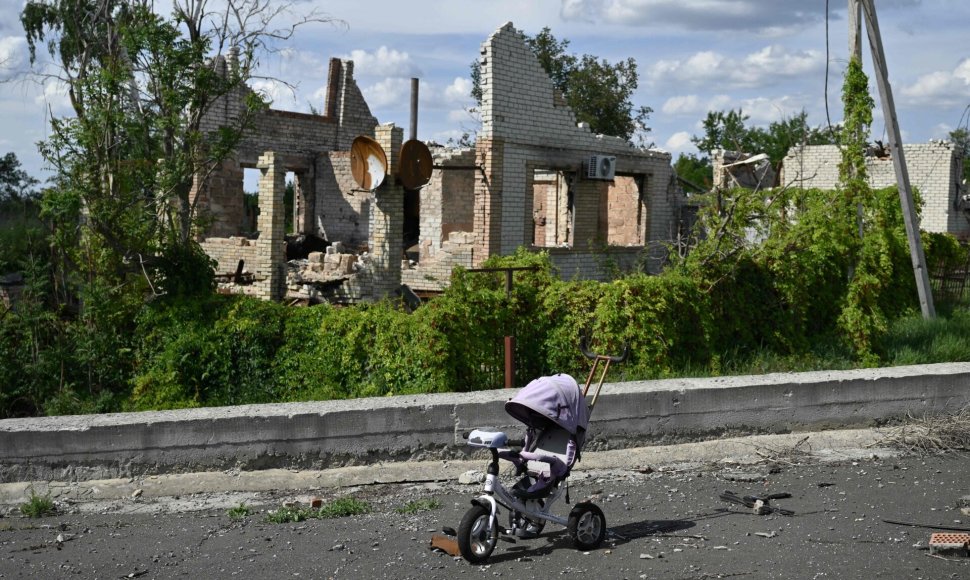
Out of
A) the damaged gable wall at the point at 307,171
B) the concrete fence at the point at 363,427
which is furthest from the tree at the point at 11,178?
the concrete fence at the point at 363,427

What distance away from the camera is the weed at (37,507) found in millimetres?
6742

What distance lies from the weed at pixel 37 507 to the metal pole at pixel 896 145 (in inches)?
385

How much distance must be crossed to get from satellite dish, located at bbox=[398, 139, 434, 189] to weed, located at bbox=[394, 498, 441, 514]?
9678mm

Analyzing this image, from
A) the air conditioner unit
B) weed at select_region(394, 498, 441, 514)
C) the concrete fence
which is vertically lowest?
weed at select_region(394, 498, 441, 514)

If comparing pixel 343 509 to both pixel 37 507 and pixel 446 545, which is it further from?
pixel 37 507

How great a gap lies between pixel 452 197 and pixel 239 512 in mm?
15679

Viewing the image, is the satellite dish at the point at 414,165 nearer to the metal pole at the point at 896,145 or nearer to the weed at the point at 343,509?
the metal pole at the point at 896,145

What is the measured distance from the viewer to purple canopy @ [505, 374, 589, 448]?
583cm

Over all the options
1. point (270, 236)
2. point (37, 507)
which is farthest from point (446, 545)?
point (270, 236)

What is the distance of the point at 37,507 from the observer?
22.2 feet

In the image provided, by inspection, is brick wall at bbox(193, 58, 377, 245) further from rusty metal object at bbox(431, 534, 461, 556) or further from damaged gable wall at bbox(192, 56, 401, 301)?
rusty metal object at bbox(431, 534, 461, 556)

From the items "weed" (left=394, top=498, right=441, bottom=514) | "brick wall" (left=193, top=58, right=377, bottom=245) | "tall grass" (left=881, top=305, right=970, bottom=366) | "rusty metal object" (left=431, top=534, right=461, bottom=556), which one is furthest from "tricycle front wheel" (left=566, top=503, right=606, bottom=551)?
"brick wall" (left=193, top=58, right=377, bottom=245)

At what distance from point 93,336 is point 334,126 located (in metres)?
18.0

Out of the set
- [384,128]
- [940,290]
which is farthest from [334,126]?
[940,290]
